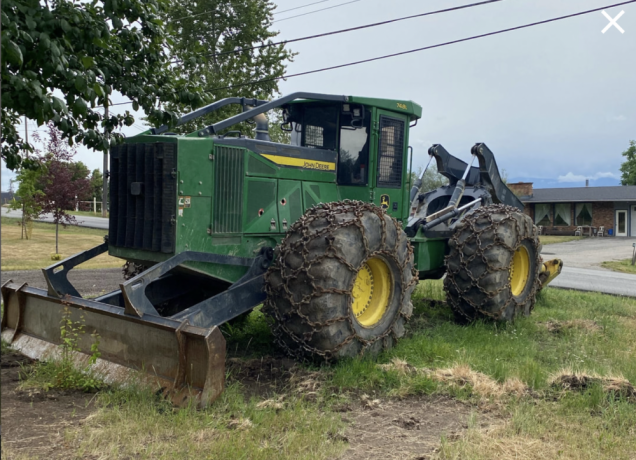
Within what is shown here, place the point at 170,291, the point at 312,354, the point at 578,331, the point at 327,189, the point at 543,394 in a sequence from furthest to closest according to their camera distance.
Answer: the point at 578,331 → the point at 327,189 → the point at 170,291 → the point at 312,354 → the point at 543,394

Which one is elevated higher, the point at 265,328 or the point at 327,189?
the point at 327,189

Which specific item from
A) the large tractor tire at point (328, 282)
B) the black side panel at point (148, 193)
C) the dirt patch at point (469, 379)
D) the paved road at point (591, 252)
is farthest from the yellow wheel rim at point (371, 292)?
the paved road at point (591, 252)

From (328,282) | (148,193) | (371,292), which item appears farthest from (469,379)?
(148,193)

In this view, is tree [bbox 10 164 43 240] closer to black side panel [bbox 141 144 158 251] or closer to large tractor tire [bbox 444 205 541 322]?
black side panel [bbox 141 144 158 251]

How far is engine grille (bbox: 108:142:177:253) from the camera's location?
534cm

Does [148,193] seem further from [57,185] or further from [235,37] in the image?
[235,37]

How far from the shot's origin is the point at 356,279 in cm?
588

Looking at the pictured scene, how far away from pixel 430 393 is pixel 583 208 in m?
38.1

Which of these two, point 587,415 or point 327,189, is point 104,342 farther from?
point 587,415

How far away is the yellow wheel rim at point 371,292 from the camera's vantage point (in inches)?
236

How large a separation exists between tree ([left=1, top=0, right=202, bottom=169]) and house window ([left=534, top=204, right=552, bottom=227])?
37.9 m

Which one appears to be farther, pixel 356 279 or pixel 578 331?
pixel 578 331

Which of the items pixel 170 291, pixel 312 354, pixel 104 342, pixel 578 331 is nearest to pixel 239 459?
pixel 312 354

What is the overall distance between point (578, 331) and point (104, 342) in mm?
5833
